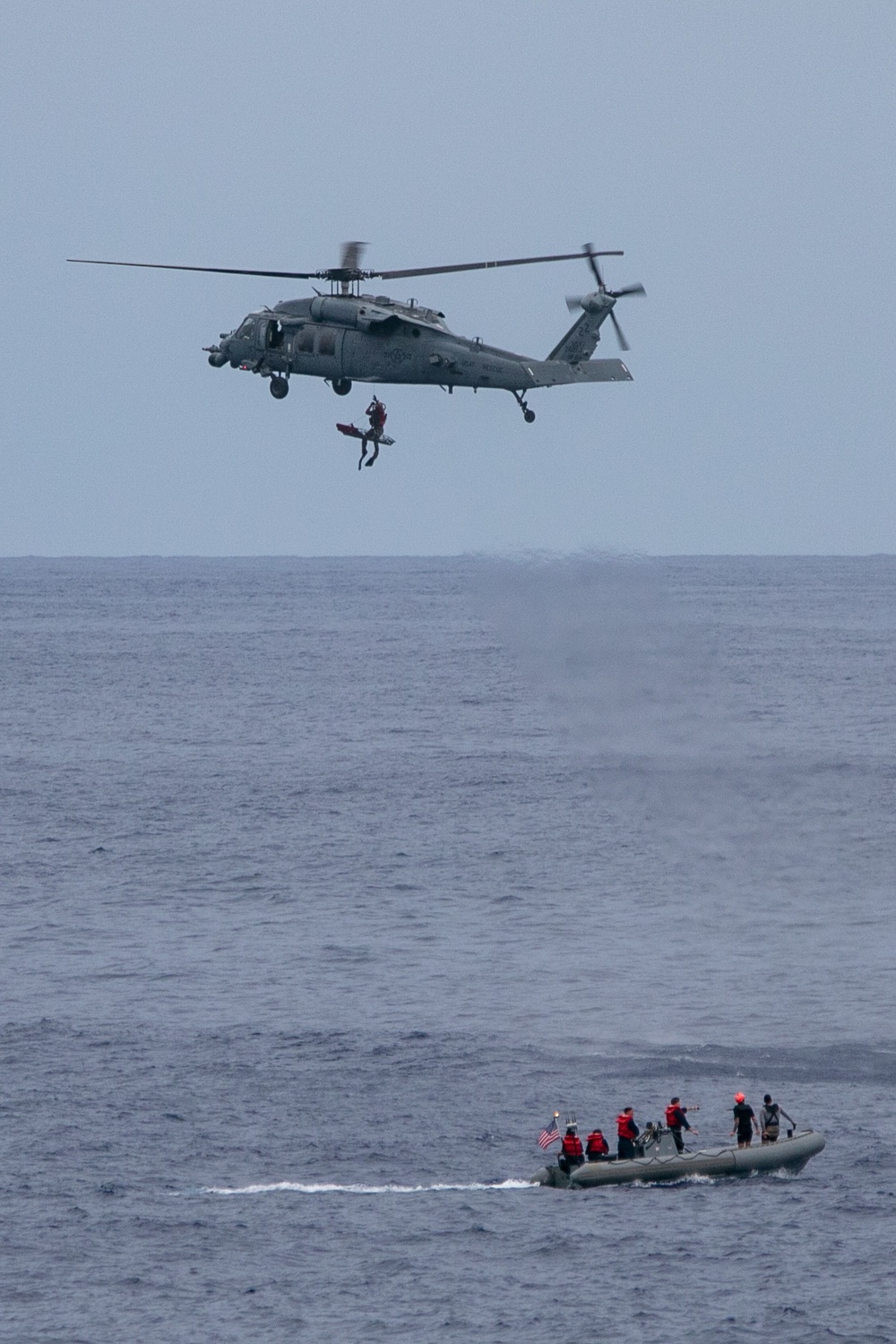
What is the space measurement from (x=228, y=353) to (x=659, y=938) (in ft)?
164

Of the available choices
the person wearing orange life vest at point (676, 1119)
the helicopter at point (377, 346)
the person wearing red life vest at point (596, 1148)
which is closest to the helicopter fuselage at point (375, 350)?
the helicopter at point (377, 346)

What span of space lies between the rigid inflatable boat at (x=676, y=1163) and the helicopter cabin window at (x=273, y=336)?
93.6 ft

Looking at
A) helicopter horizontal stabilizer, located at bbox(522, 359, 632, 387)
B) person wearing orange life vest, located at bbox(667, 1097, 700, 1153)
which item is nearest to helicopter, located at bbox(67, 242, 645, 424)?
helicopter horizontal stabilizer, located at bbox(522, 359, 632, 387)

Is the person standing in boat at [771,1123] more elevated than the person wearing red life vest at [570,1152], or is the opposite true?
the person standing in boat at [771,1123]

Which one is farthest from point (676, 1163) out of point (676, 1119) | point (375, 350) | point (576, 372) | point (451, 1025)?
point (375, 350)

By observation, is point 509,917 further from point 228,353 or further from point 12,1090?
point 228,353

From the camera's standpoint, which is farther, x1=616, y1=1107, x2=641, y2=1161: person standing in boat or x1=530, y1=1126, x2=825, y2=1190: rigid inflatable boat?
x1=530, y1=1126, x2=825, y2=1190: rigid inflatable boat

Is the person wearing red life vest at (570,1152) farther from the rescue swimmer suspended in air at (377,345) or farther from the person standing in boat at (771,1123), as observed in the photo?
the rescue swimmer suspended in air at (377,345)

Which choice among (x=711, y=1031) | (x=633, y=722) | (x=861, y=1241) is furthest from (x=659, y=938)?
(x=633, y=722)

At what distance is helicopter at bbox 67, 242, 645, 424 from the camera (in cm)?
4716

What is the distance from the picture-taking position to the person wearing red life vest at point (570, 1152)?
2251 inches

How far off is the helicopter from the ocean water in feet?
87.7

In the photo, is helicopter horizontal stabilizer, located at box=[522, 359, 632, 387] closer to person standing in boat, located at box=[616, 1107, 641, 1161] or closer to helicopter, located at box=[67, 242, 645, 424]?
helicopter, located at box=[67, 242, 645, 424]

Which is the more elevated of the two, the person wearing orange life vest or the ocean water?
the person wearing orange life vest
